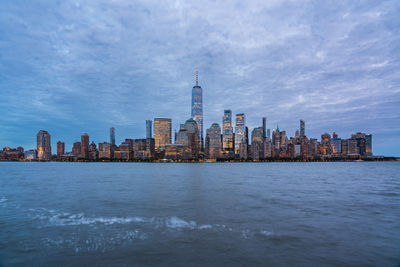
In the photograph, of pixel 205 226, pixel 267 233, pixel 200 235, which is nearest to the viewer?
pixel 200 235

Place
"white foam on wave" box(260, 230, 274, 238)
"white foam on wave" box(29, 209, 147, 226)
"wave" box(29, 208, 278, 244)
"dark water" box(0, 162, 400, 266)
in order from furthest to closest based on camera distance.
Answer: "white foam on wave" box(29, 209, 147, 226), "wave" box(29, 208, 278, 244), "white foam on wave" box(260, 230, 274, 238), "dark water" box(0, 162, 400, 266)

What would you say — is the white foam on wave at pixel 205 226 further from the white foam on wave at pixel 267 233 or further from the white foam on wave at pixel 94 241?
the white foam on wave at pixel 94 241

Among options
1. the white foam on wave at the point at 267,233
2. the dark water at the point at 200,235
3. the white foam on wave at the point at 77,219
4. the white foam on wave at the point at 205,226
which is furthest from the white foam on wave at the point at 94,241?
the white foam on wave at the point at 267,233

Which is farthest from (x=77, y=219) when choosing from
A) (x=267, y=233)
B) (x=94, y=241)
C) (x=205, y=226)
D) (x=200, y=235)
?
(x=267, y=233)

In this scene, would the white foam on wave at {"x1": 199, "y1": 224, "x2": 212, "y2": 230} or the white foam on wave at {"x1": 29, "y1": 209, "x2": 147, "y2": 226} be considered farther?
the white foam on wave at {"x1": 29, "y1": 209, "x2": 147, "y2": 226}

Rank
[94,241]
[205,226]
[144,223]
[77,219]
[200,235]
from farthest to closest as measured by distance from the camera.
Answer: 1. [77,219]
2. [144,223]
3. [205,226]
4. [200,235]
5. [94,241]

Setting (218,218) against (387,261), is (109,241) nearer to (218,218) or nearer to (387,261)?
(218,218)

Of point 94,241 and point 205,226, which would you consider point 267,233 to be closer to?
point 205,226

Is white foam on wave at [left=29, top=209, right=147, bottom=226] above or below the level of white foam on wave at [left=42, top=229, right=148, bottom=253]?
below

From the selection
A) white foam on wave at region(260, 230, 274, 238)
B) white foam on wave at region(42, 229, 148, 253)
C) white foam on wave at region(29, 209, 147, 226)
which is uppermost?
white foam on wave at region(42, 229, 148, 253)

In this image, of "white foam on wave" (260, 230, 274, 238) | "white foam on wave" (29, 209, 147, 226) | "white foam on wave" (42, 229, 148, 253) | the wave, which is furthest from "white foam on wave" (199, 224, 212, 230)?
"white foam on wave" (29, 209, 147, 226)

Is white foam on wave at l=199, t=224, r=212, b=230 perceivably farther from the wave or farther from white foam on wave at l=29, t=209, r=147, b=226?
white foam on wave at l=29, t=209, r=147, b=226

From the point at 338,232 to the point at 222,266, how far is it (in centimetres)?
1304

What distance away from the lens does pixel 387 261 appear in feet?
49.7
